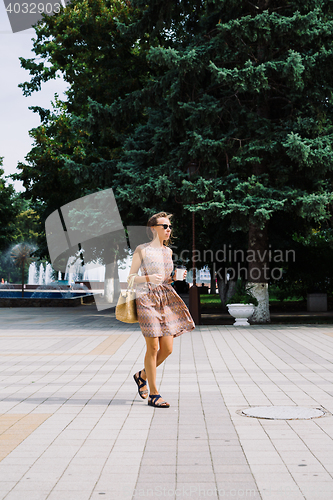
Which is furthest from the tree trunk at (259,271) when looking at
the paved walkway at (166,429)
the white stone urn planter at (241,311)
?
the paved walkway at (166,429)

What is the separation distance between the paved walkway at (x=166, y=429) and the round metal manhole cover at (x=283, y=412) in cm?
15

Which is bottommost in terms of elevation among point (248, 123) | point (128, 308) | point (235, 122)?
point (128, 308)

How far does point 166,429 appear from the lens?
5457 millimetres

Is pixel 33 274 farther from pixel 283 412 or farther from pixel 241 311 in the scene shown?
pixel 283 412

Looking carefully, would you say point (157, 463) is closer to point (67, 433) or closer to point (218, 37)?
point (67, 433)

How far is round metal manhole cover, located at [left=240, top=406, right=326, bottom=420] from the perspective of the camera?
5871 millimetres

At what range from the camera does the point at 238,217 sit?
17297mm

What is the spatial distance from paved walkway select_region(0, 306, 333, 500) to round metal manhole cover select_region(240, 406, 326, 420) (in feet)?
0.49

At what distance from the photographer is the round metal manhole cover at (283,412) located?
587 cm

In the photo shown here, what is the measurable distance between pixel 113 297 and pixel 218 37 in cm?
1821

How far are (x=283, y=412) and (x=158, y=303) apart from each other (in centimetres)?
165

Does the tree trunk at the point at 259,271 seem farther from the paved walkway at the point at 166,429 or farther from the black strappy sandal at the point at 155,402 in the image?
the black strappy sandal at the point at 155,402

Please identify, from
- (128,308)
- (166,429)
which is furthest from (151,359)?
(166,429)

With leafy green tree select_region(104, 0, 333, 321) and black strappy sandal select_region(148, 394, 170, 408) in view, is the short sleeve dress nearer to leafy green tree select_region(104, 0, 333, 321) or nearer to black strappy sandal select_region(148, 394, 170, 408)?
black strappy sandal select_region(148, 394, 170, 408)
